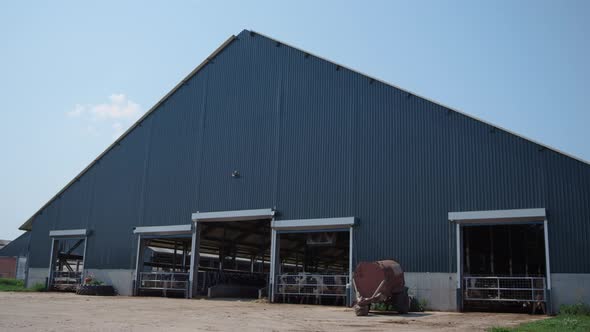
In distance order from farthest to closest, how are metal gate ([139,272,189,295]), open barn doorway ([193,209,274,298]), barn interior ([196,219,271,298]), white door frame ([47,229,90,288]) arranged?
white door frame ([47,229,90,288]) < barn interior ([196,219,271,298]) < metal gate ([139,272,189,295]) < open barn doorway ([193,209,274,298])

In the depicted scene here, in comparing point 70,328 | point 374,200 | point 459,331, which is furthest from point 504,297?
point 70,328

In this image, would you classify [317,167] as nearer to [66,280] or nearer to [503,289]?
[503,289]

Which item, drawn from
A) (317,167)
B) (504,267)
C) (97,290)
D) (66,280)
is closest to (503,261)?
(504,267)

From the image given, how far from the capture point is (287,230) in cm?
2852

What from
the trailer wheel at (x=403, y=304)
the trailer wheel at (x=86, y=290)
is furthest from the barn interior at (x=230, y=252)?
the trailer wheel at (x=403, y=304)

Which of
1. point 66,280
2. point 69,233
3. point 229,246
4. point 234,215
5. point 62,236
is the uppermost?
point 234,215

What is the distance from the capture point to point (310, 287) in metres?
27.9

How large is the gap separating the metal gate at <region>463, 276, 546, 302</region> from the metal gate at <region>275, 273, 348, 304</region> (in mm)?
5644

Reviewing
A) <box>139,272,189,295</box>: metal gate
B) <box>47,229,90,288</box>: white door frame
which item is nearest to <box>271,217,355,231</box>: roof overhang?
<box>139,272,189,295</box>: metal gate

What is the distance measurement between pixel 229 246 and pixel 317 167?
14.0m

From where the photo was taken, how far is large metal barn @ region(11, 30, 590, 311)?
2311cm

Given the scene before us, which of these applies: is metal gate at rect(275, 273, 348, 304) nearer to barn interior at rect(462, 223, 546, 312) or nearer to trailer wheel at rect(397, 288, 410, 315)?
trailer wheel at rect(397, 288, 410, 315)

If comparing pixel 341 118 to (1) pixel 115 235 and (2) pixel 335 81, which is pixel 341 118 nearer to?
(2) pixel 335 81

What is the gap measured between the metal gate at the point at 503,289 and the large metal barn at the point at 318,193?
0.08 metres
